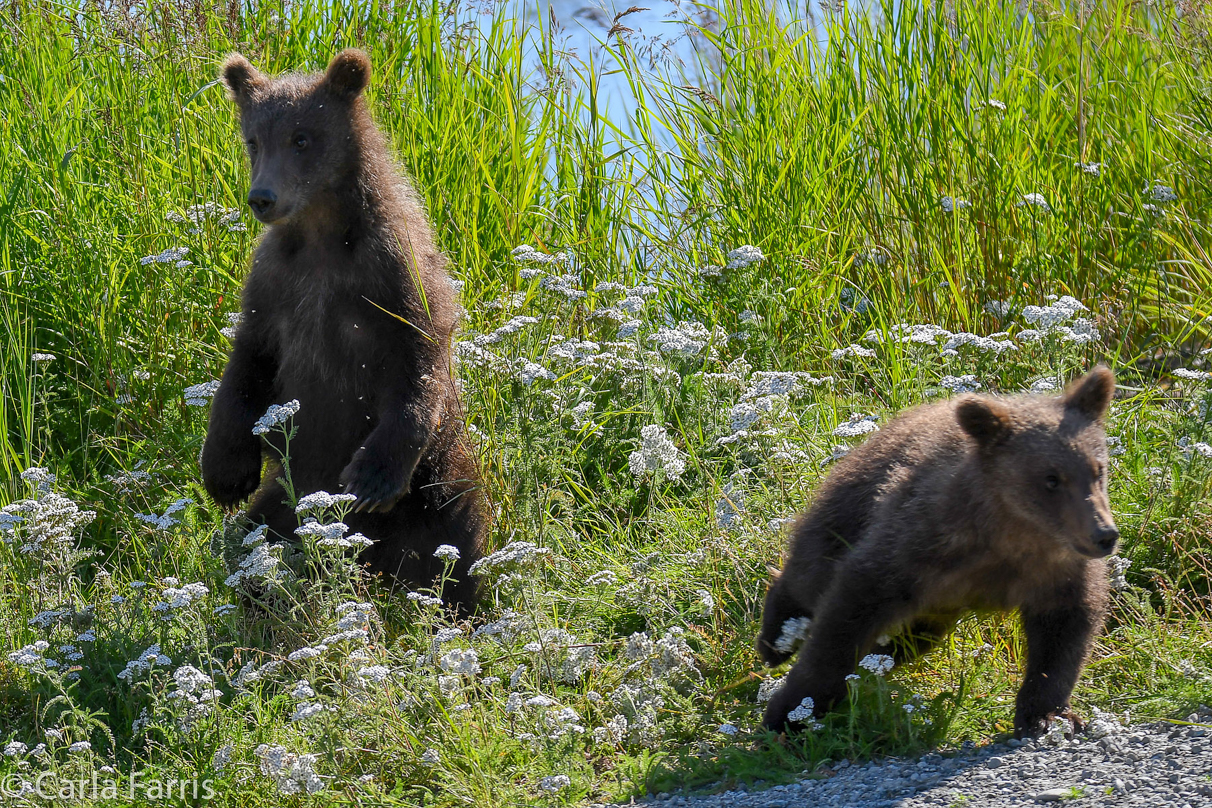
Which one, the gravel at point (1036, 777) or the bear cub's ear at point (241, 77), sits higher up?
the bear cub's ear at point (241, 77)

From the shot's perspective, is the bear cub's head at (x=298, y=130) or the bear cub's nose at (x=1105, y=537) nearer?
the bear cub's nose at (x=1105, y=537)

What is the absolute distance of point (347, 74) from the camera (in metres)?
5.33

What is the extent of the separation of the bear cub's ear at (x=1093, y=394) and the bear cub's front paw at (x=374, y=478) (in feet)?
A: 8.18

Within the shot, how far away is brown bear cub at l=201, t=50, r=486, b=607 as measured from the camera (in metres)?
5.08

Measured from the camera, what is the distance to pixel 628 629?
15.7 feet

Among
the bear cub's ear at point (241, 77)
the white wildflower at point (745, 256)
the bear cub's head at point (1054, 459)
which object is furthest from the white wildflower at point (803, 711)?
the bear cub's ear at point (241, 77)

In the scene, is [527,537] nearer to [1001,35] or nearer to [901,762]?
[901,762]

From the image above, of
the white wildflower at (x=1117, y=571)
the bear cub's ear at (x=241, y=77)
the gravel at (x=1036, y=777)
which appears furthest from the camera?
the bear cub's ear at (x=241, y=77)

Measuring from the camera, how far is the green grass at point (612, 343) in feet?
12.8

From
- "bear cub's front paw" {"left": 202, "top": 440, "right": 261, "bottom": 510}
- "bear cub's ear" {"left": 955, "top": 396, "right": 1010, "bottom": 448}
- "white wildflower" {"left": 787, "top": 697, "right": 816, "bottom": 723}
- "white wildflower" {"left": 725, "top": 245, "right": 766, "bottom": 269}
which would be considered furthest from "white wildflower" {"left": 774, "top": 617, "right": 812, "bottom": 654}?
"bear cub's front paw" {"left": 202, "top": 440, "right": 261, "bottom": 510}

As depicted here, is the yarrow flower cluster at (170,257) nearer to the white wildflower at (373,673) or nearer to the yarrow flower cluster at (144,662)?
the yarrow flower cluster at (144,662)

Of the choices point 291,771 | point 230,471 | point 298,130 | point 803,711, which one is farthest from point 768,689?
point 298,130

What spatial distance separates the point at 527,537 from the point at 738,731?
163 centimetres

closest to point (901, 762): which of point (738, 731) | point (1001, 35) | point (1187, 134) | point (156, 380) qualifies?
point (738, 731)
